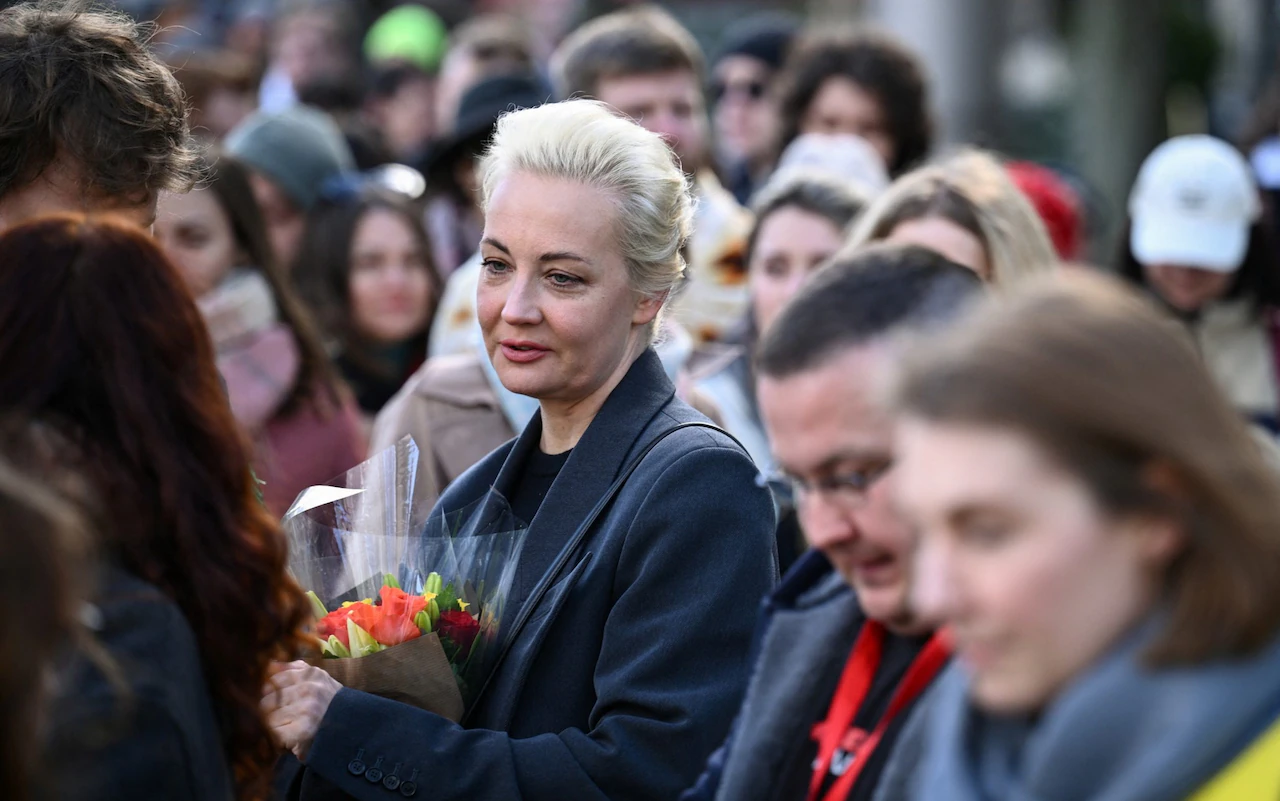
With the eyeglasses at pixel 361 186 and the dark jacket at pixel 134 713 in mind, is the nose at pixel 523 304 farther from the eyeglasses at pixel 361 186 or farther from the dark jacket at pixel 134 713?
→ the eyeglasses at pixel 361 186

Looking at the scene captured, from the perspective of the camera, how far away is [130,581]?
2271mm

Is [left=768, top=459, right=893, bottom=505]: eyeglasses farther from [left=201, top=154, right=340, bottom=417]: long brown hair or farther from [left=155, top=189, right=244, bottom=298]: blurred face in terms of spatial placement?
[left=155, top=189, right=244, bottom=298]: blurred face

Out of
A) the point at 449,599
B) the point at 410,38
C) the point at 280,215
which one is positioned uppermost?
the point at 449,599

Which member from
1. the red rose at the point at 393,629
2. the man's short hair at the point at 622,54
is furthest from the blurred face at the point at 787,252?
the red rose at the point at 393,629

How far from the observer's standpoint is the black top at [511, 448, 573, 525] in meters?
3.40

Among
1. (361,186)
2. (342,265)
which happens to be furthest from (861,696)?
(361,186)

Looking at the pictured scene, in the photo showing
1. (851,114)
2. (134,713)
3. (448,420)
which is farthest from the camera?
(851,114)

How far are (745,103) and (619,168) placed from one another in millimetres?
5528

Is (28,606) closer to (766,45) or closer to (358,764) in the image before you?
(358,764)

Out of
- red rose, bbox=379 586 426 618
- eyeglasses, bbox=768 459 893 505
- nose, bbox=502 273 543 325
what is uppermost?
eyeglasses, bbox=768 459 893 505

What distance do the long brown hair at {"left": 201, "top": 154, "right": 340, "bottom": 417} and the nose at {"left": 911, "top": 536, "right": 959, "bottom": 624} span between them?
380 centimetres

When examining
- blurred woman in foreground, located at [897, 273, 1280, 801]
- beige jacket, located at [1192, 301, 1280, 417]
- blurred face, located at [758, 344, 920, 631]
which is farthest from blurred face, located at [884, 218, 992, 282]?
blurred woman in foreground, located at [897, 273, 1280, 801]

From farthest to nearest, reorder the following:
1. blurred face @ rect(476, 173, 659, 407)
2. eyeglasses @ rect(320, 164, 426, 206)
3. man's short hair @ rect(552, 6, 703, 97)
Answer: eyeglasses @ rect(320, 164, 426, 206) → man's short hair @ rect(552, 6, 703, 97) → blurred face @ rect(476, 173, 659, 407)

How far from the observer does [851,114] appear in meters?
6.69
